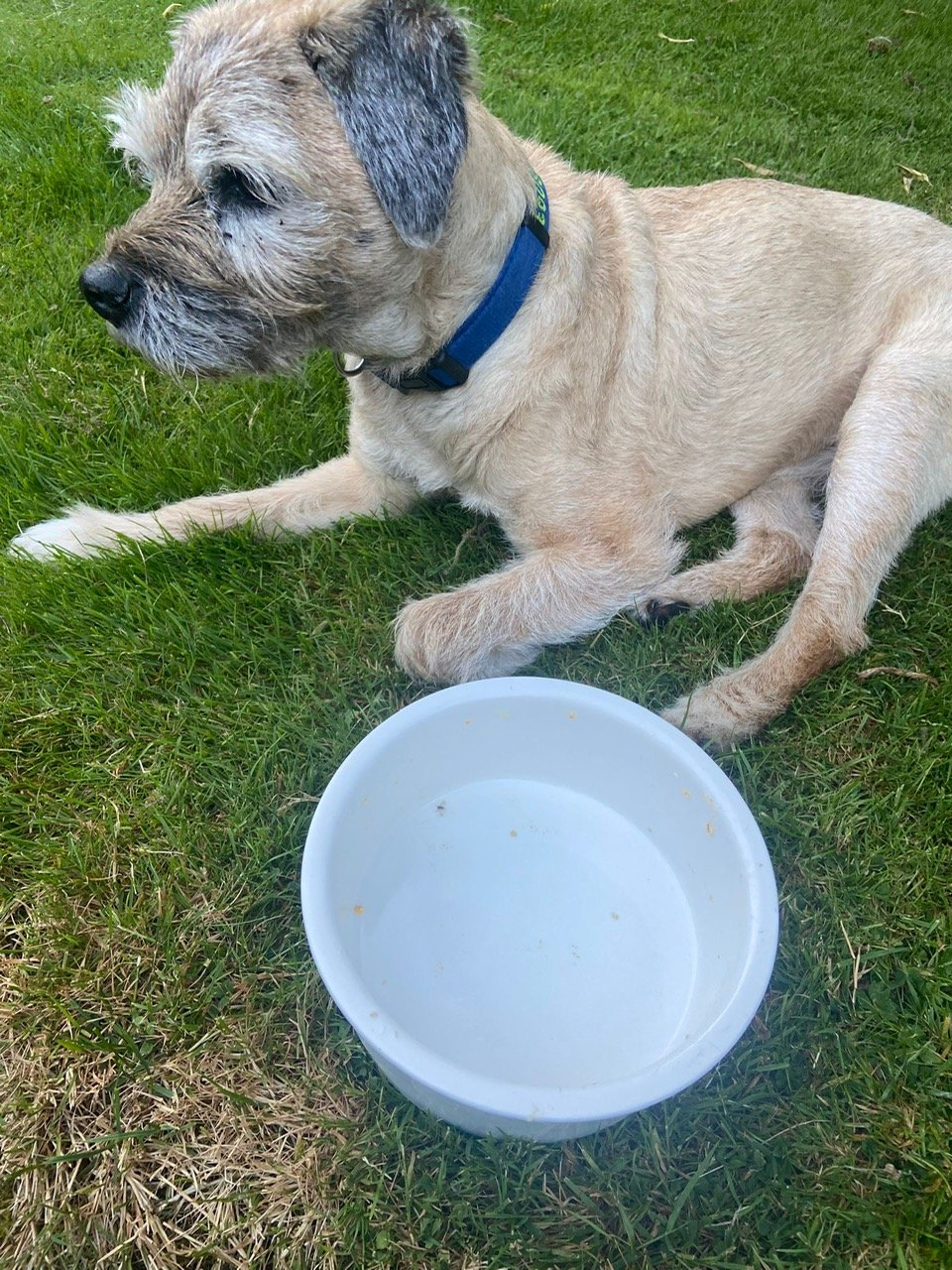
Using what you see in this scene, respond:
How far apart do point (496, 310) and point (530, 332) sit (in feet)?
0.41

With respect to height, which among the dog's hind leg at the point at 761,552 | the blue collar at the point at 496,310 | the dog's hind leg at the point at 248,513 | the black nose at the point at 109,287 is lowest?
the dog's hind leg at the point at 761,552

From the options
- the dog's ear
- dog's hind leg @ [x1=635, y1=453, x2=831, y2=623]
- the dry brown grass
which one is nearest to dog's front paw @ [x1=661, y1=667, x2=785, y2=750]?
dog's hind leg @ [x1=635, y1=453, x2=831, y2=623]

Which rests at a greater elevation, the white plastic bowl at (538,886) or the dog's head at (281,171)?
the dog's head at (281,171)

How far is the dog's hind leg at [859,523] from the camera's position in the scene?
7.76ft

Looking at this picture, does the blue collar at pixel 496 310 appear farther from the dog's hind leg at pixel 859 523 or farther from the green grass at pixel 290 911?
the dog's hind leg at pixel 859 523

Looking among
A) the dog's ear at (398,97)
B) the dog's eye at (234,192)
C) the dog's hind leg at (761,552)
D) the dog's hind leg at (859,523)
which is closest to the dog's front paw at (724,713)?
the dog's hind leg at (859,523)

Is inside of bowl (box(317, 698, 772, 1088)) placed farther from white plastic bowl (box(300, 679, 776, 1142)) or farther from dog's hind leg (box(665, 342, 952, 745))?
dog's hind leg (box(665, 342, 952, 745))

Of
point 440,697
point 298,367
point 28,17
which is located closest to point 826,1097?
point 440,697

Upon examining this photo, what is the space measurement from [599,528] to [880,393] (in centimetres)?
100

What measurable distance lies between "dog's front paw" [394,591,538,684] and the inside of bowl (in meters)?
0.34

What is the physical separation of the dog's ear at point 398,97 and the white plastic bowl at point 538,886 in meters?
1.05

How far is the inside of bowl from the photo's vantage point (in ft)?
5.80

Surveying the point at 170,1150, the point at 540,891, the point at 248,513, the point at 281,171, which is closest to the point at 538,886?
the point at 540,891

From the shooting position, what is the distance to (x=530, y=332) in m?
2.25
